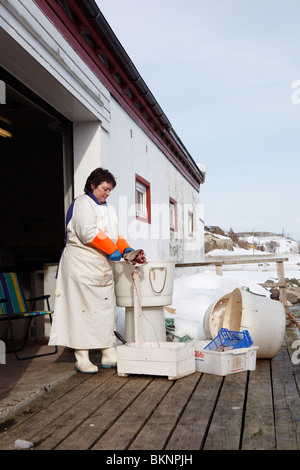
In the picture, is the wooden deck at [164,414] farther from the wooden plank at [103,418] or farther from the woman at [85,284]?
the woman at [85,284]

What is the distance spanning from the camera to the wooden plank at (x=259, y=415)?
2832 mm

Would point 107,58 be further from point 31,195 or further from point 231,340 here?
point 31,195

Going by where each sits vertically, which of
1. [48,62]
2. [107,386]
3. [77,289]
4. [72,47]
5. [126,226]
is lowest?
[107,386]

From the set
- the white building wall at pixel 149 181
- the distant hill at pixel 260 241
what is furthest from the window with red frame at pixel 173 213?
the distant hill at pixel 260 241

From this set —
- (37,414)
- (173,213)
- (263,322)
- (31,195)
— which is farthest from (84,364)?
(173,213)

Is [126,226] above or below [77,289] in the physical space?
above

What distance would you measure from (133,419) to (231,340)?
214 cm

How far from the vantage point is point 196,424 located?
317cm

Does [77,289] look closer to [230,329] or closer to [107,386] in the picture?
[107,386]

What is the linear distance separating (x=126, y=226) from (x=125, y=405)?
4.52 m

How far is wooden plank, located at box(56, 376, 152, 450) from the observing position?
113 inches

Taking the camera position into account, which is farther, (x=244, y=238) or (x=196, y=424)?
(x=244, y=238)

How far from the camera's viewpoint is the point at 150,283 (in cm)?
519
